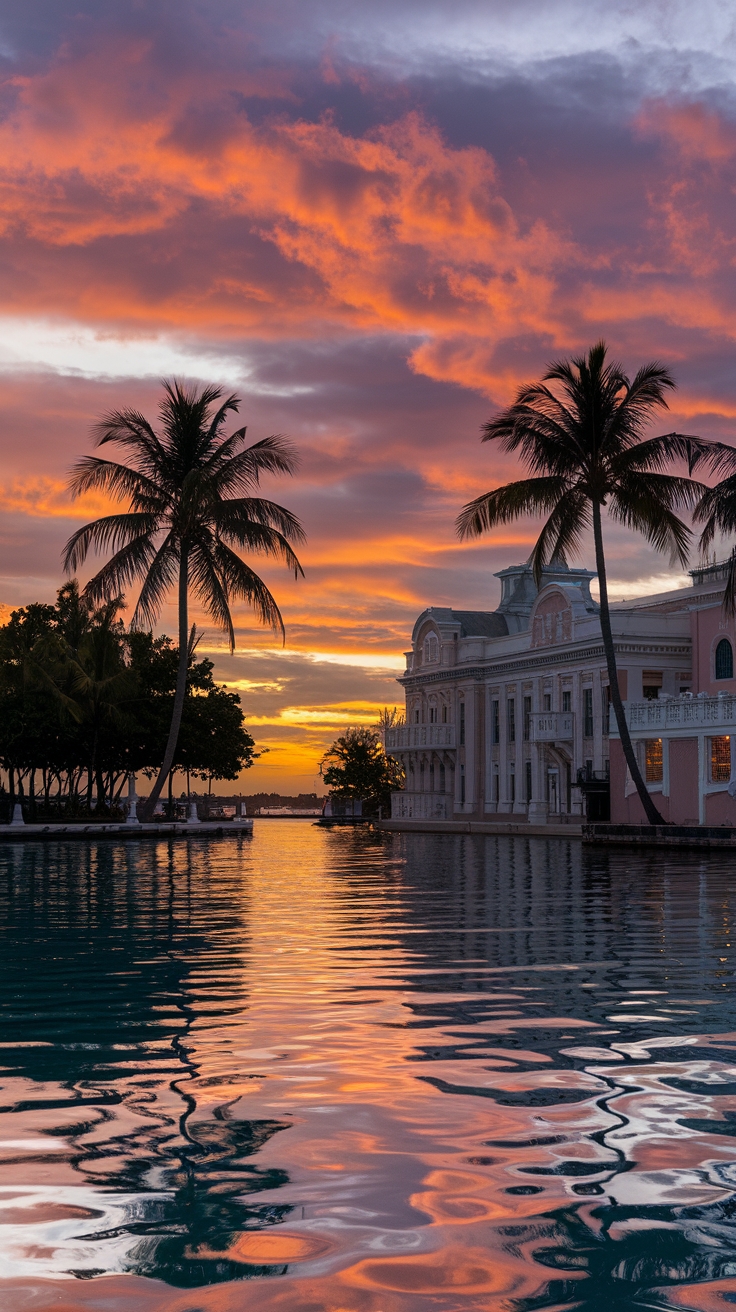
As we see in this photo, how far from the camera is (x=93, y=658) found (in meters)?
52.2

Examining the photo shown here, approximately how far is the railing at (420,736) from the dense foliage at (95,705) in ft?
55.3

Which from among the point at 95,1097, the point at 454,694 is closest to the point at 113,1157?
the point at 95,1097

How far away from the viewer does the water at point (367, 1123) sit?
381 cm

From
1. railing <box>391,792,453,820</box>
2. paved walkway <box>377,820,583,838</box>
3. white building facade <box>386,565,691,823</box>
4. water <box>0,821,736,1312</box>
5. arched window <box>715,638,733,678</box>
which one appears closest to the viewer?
water <box>0,821,736,1312</box>

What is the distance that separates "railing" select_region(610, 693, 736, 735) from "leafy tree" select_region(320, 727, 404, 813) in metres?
54.7

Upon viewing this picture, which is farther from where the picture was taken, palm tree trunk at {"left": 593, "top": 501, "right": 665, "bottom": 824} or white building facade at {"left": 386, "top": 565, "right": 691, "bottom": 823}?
white building facade at {"left": 386, "top": 565, "right": 691, "bottom": 823}

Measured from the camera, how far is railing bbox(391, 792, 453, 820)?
82875 mm

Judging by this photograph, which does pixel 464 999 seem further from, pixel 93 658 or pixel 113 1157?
pixel 93 658

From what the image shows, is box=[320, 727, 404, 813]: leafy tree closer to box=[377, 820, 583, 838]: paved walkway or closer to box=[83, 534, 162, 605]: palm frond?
box=[377, 820, 583, 838]: paved walkway

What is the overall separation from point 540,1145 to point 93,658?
159ft

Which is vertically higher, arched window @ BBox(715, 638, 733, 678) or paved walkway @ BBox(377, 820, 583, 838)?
arched window @ BBox(715, 638, 733, 678)

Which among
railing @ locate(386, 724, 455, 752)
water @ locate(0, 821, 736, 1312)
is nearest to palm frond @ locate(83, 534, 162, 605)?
water @ locate(0, 821, 736, 1312)

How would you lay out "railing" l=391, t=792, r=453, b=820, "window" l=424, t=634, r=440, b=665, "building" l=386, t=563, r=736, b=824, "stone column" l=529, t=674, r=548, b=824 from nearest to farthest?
"building" l=386, t=563, r=736, b=824 < "stone column" l=529, t=674, r=548, b=824 < "railing" l=391, t=792, r=453, b=820 < "window" l=424, t=634, r=440, b=665

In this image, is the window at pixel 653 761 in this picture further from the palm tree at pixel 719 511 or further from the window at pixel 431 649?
the window at pixel 431 649
